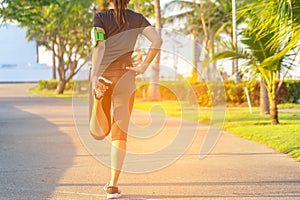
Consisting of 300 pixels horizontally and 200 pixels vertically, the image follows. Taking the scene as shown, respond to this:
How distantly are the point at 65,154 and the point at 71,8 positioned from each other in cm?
2530

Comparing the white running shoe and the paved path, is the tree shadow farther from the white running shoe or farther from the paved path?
the white running shoe

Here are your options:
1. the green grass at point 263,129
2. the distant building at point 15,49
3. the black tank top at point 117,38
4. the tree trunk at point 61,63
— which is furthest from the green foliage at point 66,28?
the distant building at point 15,49

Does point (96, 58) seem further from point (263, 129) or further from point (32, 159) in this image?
point (263, 129)

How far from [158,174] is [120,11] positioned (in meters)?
2.39

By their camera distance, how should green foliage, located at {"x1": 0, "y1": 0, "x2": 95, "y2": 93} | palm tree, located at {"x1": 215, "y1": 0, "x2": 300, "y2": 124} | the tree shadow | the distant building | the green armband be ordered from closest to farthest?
the green armband, the tree shadow, palm tree, located at {"x1": 215, "y1": 0, "x2": 300, "y2": 124}, green foliage, located at {"x1": 0, "y1": 0, "x2": 95, "y2": 93}, the distant building

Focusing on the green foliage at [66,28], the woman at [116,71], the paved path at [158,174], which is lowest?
the paved path at [158,174]

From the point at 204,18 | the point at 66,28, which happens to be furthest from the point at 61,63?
the point at 204,18

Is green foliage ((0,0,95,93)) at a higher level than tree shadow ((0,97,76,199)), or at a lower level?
higher

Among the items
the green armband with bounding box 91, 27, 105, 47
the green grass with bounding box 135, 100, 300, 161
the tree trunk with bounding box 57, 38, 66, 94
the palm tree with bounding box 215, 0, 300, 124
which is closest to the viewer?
the green armband with bounding box 91, 27, 105, 47

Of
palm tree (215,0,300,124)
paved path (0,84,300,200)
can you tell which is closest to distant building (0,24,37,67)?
palm tree (215,0,300,124)

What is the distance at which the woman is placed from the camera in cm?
614

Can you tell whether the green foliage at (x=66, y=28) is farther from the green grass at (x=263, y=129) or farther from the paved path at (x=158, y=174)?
the paved path at (x=158, y=174)

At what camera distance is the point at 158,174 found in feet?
25.5

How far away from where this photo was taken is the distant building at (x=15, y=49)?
91.9 meters
